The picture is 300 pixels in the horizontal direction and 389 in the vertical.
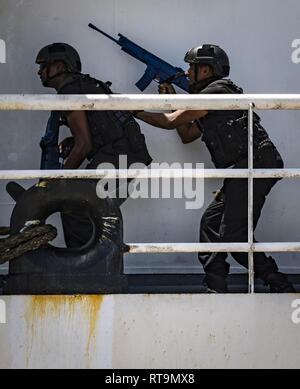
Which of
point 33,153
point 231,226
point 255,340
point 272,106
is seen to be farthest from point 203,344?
point 33,153

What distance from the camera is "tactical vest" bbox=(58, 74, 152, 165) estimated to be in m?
5.13

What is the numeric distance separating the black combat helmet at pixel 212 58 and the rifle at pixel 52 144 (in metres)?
0.84

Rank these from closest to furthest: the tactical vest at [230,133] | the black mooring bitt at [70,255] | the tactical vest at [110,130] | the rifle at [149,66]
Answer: the black mooring bitt at [70,255]
the tactical vest at [230,133]
the tactical vest at [110,130]
the rifle at [149,66]

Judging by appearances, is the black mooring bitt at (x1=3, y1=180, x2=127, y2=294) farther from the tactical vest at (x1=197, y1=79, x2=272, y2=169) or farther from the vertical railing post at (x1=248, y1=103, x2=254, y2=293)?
the tactical vest at (x1=197, y1=79, x2=272, y2=169)

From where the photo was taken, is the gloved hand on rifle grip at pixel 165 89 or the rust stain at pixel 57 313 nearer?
Answer: the rust stain at pixel 57 313

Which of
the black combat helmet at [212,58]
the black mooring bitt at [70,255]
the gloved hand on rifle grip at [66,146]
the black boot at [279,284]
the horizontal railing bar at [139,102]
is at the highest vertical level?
the black combat helmet at [212,58]

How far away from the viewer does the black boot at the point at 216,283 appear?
461 centimetres

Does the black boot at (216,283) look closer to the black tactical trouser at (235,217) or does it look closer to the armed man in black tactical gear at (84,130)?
the black tactical trouser at (235,217)

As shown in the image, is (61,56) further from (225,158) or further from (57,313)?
(57,313)

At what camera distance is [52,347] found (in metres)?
4.25

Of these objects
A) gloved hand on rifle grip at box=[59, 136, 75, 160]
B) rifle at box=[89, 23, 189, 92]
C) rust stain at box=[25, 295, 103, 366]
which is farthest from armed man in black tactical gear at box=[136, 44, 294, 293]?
rust stain at box=[25, 295, 103, 366]

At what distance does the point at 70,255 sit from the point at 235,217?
2.75ft

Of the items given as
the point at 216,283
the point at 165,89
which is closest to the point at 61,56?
the point at 165,89

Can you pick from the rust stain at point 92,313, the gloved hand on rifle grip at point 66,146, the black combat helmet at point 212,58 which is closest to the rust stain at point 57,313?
the rust stain at point 92,313
